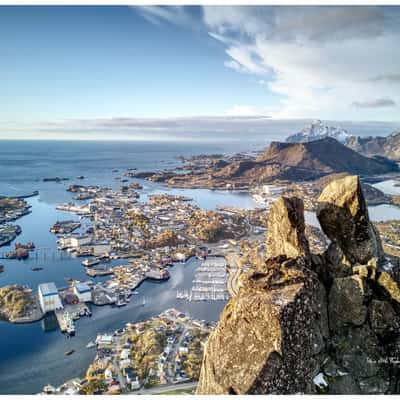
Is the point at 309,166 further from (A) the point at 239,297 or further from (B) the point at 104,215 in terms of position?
(A) the point at 239,297

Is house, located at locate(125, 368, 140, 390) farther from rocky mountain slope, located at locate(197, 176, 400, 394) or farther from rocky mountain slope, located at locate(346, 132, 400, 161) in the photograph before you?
rocky mountain slope, located at locate(346, 132, 400, 161)

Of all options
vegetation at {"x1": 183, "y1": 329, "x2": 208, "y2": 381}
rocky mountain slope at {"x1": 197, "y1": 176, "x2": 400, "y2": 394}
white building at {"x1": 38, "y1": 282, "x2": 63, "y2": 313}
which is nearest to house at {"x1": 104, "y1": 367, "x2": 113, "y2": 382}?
vegetation at {"x1": 183, "y1": 329, "x2": 208, "y2": 381}

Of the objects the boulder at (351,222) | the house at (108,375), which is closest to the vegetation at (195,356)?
the house at (108,375)

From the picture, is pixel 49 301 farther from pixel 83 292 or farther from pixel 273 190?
pixel 273 190

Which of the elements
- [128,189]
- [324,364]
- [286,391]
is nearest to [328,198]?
[324,364]

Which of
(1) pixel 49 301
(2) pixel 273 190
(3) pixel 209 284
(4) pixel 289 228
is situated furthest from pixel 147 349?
(2) pixel 273 190

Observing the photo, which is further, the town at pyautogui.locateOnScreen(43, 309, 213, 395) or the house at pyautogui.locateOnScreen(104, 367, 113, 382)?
the house at pyautogui.locateOnScreen(104, 367, 113, 382)

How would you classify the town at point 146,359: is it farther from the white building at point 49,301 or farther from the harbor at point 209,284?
the white building at point 49,301
